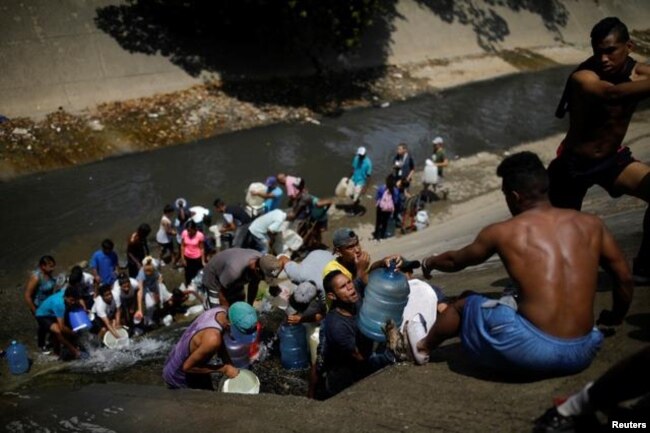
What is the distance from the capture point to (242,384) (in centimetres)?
540

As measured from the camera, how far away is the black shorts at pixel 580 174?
4457mm

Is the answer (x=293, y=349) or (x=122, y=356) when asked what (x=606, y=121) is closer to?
(x=293, y=349)

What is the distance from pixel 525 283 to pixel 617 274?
67cm

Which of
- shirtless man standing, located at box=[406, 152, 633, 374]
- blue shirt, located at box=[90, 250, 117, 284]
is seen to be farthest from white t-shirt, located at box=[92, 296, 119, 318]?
shirtless man standing, located at box=[406, 152, 633, 374]

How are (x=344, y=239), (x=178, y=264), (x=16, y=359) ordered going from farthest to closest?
(x=178, y=264) < (x=16, y=359) < (x=344, y=239)

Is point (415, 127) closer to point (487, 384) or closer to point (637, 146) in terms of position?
point (637, 146)

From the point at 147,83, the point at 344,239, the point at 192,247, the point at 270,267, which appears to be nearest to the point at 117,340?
the point at 192,247

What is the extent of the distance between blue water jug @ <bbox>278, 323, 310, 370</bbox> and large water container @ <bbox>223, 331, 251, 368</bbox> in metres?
0.40

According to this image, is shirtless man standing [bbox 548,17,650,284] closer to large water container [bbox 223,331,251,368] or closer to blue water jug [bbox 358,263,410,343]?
blue water jug [bbox 358,263,410,343]

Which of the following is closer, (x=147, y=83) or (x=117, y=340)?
(x=117, y=340)

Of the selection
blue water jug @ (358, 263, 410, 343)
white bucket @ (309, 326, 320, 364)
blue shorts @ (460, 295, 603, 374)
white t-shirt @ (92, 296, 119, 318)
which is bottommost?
white t-shirt @ (92, 296, 119, 318)

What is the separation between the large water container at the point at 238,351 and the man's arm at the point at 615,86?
4.11m

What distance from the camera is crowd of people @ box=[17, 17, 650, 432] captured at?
3.31m

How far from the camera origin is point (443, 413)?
148 inches
